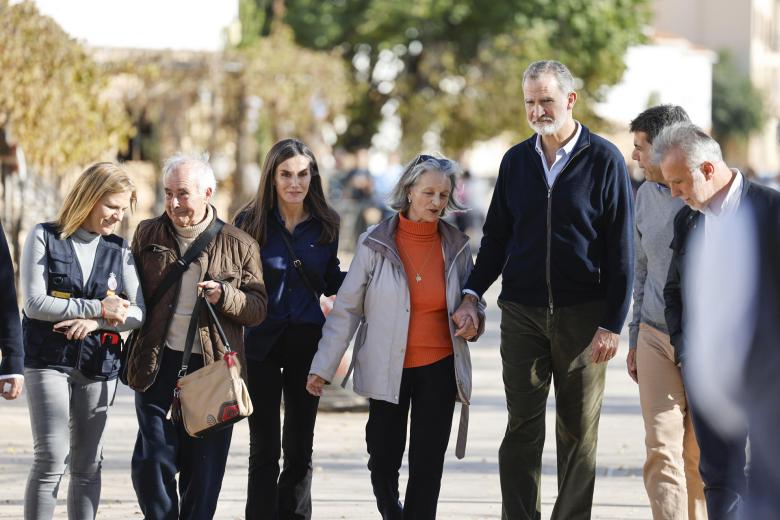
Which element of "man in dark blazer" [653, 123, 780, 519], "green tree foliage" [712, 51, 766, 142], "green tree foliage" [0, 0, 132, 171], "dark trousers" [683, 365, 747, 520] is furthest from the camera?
"green tree foliage" [712, 51, 766, 142]

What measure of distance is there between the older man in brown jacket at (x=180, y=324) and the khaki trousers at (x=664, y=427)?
1.70m

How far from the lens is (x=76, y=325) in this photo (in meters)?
5.96

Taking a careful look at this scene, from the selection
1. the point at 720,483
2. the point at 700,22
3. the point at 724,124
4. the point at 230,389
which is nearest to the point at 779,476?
the point at 720,483

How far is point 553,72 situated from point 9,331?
2.53 metres

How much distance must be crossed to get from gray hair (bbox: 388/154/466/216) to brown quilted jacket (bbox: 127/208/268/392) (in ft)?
2.23

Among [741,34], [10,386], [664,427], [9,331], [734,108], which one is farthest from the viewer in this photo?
[741,34]

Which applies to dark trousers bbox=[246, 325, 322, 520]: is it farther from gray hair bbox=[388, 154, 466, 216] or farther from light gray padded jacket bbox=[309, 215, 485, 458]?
gray hair bbox=[388, 154, 466, 216]

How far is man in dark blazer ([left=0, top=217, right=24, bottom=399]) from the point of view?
5625mm

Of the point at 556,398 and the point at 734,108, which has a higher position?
the point at 734,108

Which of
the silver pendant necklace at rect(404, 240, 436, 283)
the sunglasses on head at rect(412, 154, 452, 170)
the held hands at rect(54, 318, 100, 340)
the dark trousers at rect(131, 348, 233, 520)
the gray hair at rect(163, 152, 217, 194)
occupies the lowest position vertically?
the dark trousers at rect(131, 348, 233, 520)

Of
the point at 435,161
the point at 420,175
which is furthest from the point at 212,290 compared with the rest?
the point at 435,161

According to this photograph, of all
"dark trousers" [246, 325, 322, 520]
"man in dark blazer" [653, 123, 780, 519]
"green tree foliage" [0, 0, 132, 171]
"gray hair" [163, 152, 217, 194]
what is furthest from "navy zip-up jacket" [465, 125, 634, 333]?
"green tree foliage" [0, 0, 132, 171]

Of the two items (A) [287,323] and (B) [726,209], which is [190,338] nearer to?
(A) [287,323]

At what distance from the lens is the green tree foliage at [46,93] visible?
48.7 ft
